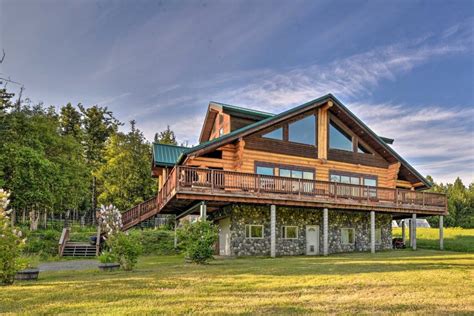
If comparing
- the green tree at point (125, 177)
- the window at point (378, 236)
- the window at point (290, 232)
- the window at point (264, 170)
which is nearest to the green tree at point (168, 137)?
the green tree at point (125, 177)

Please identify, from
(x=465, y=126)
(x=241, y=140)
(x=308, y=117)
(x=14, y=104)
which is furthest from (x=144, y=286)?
(x=14, y=104)

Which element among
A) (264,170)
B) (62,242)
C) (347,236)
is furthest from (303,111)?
(62,242)

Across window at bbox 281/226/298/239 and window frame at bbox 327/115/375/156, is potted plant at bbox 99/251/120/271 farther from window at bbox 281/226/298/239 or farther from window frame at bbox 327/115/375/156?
window frame at bbox 327/115/375/156

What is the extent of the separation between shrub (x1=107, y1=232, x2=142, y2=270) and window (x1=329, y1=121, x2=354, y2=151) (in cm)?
1417

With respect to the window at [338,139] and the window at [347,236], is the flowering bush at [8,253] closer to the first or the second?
the window at [347,236]

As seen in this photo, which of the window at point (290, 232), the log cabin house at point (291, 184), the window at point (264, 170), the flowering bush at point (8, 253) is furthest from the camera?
the window at point (290, 232)

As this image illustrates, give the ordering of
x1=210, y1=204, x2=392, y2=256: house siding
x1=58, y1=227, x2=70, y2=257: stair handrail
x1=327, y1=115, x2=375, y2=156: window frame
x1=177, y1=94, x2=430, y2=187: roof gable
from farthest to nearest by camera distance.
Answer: x1=327, y1=115, x2=375, y2=156: window frame
x1=58, y1=227, x2=70, y2=257: stair handrail
x1=210, y1=204, x2=392, y2=256: house siding
x1=177, y1=94, x2=430, y2=187: roof gable

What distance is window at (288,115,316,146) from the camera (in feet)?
71.0

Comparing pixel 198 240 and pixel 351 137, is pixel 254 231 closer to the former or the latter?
pixel 198 240

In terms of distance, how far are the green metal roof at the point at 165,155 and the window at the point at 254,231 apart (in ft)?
22.3

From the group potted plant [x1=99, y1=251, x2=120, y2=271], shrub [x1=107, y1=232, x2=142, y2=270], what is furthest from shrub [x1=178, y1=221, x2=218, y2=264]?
potted plant [x1=99, y1=251, x2=120, y2=271]

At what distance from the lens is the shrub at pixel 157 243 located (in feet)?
78.5

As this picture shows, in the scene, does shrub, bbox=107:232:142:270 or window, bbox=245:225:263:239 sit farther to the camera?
window, bbox=245:225:263:239

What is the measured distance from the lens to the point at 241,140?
64.0 ft
